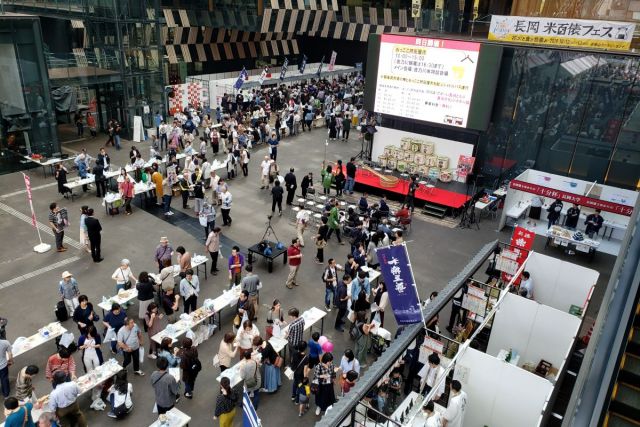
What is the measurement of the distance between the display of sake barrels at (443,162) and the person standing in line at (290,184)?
25.0 feet

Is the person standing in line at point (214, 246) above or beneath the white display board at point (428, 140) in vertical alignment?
beneath

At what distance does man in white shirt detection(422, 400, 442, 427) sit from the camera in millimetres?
7492

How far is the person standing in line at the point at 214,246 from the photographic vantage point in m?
14.2

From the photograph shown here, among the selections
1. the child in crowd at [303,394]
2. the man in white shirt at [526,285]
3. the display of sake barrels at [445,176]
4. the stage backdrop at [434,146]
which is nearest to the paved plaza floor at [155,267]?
the child in crowd at [303,394]

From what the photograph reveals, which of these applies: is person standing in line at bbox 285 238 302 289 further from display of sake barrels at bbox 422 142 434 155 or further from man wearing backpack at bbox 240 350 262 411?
display of sake barrels at bbox 422 142 434 155

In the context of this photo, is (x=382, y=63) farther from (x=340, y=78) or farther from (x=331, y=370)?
(x=340, y=78)

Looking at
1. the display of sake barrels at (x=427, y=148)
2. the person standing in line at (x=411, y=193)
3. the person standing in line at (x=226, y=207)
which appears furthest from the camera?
the display of sake barrels at (x=427, y=148)

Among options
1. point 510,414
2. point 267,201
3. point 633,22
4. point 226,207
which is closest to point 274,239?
point 226,207

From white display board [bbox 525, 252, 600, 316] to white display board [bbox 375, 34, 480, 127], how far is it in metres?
10.1

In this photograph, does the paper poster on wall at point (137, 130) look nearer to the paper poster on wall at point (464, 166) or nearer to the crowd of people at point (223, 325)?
the crowd of people at point (223, 325)

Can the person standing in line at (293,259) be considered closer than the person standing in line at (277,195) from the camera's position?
Yes

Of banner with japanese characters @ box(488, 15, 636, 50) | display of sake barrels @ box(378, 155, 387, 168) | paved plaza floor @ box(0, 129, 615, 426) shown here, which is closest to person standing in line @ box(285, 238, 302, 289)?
paved plaza floor @ box(0, 129, 615, 426)

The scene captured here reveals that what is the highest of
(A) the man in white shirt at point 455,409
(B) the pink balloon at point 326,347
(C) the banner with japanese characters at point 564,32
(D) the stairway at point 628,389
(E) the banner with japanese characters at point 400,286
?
(C) the banner with japanese characters at point 564,32

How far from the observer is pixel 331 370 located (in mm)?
9305
